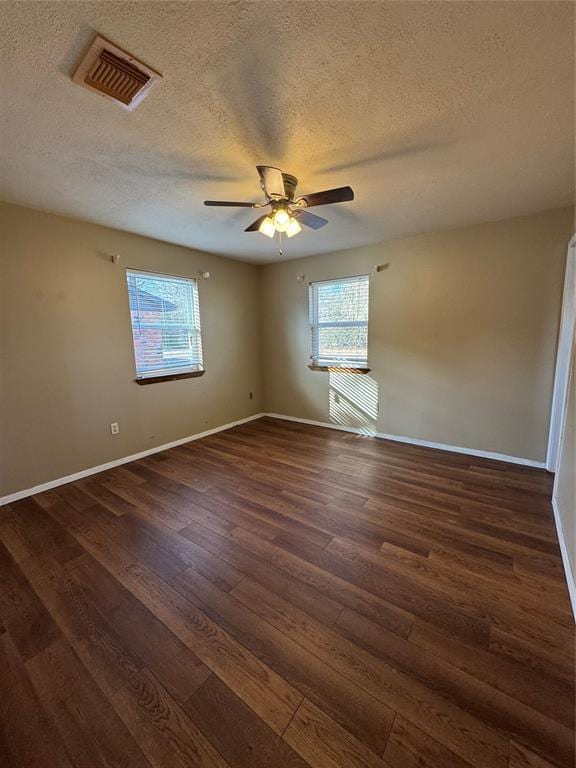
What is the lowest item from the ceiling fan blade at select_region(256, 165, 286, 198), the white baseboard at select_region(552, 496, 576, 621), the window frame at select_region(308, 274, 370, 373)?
the white baseboard at select_region(552, 496, 576, 621)

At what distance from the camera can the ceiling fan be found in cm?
173

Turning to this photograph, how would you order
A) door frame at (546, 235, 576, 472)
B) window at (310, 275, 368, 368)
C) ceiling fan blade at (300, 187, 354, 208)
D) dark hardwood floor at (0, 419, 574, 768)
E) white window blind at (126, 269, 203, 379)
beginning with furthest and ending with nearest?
window at (310, 275, 368, 368)
white window blind at (126, 269, 203, 379)
door frame at (546, 235, 576, 472)
ceiling fan blade at (300, 187, 354, 208)
dark hardwood floor at (0, 419, 574, 768)

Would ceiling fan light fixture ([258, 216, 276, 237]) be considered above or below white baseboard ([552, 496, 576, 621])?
above

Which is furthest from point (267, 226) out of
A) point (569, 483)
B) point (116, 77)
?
point (569, 483)

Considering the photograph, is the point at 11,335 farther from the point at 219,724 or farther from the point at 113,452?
the point at 219,724

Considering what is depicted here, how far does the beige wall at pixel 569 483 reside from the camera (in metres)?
1.65

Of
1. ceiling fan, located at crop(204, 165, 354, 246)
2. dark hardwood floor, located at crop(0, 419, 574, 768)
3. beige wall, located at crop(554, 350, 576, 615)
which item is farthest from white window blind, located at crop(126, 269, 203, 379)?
beige wall, located at crop(554, 350, 576, 615)

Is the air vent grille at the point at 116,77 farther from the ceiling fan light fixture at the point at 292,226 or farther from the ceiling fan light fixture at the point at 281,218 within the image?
the ceiling fan light fixture at the point at 292,226

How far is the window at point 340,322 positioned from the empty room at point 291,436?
0.06 m

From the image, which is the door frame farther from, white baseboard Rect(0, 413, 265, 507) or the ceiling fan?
white baseboard Rect(0, 413, 265, 507)

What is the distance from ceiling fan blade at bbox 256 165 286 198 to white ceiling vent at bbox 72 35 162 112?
57 centimetres

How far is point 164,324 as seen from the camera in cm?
363

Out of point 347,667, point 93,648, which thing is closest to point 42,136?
point 93,648

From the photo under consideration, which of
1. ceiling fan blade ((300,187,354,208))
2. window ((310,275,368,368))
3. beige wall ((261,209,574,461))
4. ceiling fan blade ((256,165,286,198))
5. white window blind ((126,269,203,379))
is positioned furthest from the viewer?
window ((310,275,368,368))
